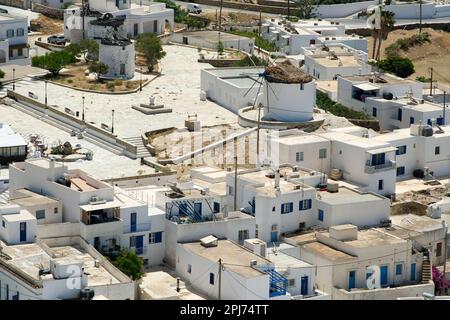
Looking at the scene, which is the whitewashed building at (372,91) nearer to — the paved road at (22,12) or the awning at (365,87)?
the awning at (365,87)

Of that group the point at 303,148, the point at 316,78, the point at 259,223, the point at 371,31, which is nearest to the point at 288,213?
the point at 259,223

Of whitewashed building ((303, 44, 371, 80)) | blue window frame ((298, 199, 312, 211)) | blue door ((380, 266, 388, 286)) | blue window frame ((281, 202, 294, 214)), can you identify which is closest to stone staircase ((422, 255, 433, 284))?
blue door ((380, 266, 388, 286))

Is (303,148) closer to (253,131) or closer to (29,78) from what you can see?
(253,131)

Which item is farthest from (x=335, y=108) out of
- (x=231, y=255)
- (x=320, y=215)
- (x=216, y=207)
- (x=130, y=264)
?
(x=130, y=264)

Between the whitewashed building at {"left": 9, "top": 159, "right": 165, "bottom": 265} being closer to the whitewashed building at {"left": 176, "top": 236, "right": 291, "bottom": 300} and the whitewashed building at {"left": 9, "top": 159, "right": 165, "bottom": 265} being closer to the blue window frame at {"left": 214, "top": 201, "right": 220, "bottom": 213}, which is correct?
the whitewashed building at {"left": 176, "top": 236, "right": 291, "bottom": 300}

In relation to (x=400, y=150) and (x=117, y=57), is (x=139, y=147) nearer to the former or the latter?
(x=400, y=150)
